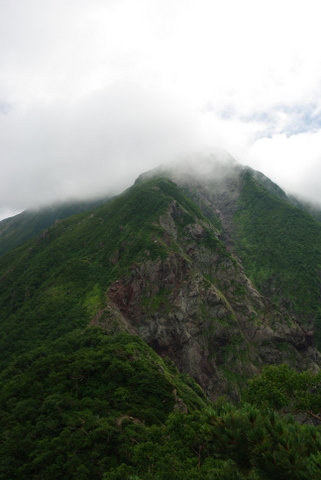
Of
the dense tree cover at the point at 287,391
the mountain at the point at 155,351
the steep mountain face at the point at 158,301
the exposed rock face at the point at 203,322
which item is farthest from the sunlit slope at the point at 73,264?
the dense tree cover at the point at 287,391

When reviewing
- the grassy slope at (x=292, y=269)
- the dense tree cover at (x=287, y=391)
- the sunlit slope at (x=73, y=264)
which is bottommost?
the grassy slope at (x=292, y=269)

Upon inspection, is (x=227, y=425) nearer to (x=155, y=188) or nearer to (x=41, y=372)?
(x=41, y=372)

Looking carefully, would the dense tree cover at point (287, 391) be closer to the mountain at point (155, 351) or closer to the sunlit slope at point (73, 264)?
the mountain at point (155, 351)

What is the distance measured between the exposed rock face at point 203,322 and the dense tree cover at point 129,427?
3590 cm

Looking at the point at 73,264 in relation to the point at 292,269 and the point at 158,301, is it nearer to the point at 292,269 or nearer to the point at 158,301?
the point at 158,301

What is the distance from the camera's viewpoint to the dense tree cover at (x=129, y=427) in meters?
12.9

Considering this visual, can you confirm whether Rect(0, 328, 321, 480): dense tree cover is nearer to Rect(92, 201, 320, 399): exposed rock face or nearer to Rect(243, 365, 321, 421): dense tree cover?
Rect(243, 365, 321, 421): dense tree cover

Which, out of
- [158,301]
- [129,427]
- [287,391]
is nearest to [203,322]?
[158,301]

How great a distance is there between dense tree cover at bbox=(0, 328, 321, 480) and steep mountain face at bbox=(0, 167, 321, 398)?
3120 cm

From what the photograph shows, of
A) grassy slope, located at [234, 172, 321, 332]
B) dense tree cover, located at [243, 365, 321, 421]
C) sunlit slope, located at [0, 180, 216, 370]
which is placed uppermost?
sunlit slope, located at [0, 180, 216, 370]

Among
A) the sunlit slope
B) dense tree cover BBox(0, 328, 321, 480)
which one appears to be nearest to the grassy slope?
the sunlit slope

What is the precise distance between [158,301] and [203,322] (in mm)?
21101

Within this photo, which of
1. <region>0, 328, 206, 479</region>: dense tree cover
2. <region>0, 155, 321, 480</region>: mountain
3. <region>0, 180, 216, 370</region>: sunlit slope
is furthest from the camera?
<region>0, 180, 216, 370</region>: sunlit slope

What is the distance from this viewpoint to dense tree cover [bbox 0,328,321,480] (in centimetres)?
1287
